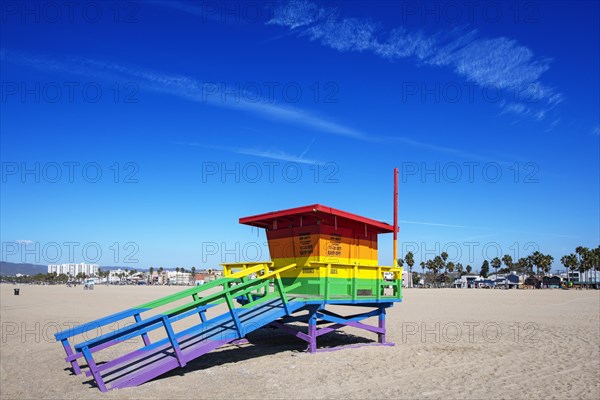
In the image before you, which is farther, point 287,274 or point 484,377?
point 287,274

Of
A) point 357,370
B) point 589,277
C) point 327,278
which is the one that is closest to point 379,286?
point 327,278

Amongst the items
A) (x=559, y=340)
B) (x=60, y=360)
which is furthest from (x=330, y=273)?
(x=559, y=340)

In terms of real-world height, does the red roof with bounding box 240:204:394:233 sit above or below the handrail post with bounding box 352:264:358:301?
above

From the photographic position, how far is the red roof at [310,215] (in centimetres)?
1088

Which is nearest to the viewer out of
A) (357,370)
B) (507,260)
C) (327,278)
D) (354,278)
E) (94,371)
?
(94,371)

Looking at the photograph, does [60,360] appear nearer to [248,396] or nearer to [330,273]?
[248,396]

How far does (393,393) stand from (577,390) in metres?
3.60

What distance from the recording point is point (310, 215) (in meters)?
11.5

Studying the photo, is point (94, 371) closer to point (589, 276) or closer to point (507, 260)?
point (589, 276)

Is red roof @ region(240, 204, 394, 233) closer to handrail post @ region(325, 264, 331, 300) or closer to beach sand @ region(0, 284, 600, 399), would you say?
handrail post @ region(325, 264, 331, 300)

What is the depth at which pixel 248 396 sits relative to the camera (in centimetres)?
758

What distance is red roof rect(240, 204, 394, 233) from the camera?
428 inches

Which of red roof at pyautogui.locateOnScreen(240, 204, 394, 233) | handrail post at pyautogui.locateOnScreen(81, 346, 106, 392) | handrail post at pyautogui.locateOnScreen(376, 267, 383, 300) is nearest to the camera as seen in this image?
handrail post at pyautogui.locateOnScreen(81, 346, 106, 392)

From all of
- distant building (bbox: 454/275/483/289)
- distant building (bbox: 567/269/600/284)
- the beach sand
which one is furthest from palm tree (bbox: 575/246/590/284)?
the beach sand
